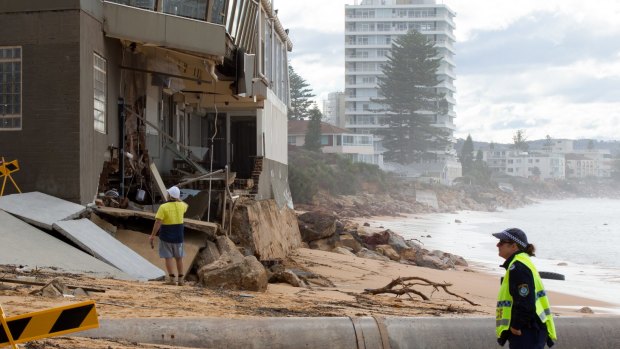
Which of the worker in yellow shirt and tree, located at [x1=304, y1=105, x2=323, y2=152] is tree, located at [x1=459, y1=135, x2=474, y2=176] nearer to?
tree, located at [x1=304, y1=105, x2=323, y2=152]

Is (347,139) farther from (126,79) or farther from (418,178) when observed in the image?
(126,79)

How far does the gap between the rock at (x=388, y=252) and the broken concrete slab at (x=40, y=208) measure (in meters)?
14.9

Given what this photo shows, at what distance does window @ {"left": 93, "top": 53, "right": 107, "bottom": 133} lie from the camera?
16.6 meters

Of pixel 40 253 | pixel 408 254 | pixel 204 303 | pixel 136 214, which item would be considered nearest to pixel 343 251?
pixel 408 254

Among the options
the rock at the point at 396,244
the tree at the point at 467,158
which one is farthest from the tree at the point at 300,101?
the rock at the point at 396,244

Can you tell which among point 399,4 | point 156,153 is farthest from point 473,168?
point 156,153

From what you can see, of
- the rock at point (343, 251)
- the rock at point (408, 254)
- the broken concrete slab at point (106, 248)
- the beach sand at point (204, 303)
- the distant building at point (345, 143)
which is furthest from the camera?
the distant building at point (345, 143)

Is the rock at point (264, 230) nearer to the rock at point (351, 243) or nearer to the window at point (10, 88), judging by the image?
the rock at point (351, 243)

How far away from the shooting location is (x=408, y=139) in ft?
396

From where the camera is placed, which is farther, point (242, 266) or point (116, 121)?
point (116, 121)

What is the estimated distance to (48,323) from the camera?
191 inches

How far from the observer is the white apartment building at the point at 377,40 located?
15150cm

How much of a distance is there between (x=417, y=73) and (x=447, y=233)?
206 feet

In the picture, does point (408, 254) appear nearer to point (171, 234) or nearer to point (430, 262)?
point (430, 262)
